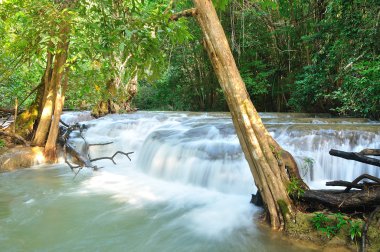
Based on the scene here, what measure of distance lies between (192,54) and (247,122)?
17.4m

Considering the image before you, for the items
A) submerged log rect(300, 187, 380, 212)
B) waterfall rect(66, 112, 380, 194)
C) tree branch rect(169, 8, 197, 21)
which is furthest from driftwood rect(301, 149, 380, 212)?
tree branch rect(169, 8, 197, 21)

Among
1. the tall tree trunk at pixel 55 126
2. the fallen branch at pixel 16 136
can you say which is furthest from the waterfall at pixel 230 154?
the fallen branch at pixel 16 136

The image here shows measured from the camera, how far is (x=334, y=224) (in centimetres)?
361

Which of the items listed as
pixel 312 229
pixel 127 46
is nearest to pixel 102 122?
pixel 127 46

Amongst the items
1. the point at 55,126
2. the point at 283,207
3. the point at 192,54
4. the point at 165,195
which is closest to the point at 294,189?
the point at 283,207

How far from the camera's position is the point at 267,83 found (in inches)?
621

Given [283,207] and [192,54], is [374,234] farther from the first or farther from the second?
[192,54]

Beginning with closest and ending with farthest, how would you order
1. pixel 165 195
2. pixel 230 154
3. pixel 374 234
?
pixel 374 234 < pixel 165 195 < pixel 230 154

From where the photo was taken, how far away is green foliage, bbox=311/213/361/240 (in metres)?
3.44

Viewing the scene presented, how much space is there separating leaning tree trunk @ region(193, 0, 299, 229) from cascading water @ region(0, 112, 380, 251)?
1.80 ft

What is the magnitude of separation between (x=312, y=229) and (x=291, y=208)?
1.04 ft

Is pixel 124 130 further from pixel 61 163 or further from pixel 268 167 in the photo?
pixel 268 167

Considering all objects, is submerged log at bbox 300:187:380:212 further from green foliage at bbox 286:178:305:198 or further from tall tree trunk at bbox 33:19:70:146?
tall tree trunk at bbox 33:19:70:146

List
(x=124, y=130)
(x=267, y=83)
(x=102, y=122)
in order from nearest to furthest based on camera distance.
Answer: (x=124, y=130)
(x=102, y=122)
(x=267, y=83)
